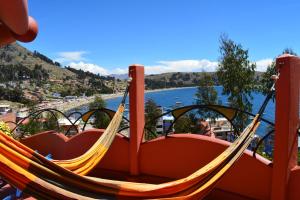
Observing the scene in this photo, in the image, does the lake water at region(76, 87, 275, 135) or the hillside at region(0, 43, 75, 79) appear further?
the hillside at region(0, 43, 75, 79)

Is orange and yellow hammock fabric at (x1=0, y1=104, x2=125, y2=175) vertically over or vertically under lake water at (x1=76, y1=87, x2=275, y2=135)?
over

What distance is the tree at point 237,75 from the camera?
925 centimetres

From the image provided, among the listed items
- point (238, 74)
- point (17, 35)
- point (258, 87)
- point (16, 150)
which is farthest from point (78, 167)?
point (258, 87)

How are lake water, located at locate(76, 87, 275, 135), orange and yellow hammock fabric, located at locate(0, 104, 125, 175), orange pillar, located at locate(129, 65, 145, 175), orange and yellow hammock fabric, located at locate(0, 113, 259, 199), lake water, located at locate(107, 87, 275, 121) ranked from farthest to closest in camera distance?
lake water, located at locate(107, 87, 275, 121)
lake water, located at locate(76, 87, 275, 135)
orange pillar, located at locate(129, 65, 145, 175)
orange and yellow hammock fabric, located at locate(0, 104, 125, 175)
orange and yellow hammock fabric, located at locate(0, 113, 259, 199)

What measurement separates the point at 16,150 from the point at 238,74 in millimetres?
8230

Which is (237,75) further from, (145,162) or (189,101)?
(189,101)

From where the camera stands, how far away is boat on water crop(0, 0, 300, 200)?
1.53 metres

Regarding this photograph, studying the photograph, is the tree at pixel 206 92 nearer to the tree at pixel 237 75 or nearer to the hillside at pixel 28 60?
the tree at pixel 237 75

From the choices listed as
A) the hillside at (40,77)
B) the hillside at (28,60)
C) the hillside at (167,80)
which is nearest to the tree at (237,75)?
the hillside at (40,77)

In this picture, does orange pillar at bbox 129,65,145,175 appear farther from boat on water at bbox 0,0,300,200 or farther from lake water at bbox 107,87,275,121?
lake water at bbox 107,87,275,121

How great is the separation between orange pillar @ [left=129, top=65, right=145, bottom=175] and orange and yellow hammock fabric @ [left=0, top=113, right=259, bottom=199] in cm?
173

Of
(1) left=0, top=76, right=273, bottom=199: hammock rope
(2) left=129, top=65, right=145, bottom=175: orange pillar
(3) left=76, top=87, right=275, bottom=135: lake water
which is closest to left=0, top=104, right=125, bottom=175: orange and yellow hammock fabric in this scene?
(2) left=129, top=65, right=145, bottom=175: orange pillar

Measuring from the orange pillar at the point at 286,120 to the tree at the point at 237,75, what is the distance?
651cm

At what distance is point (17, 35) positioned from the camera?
0.73 m
